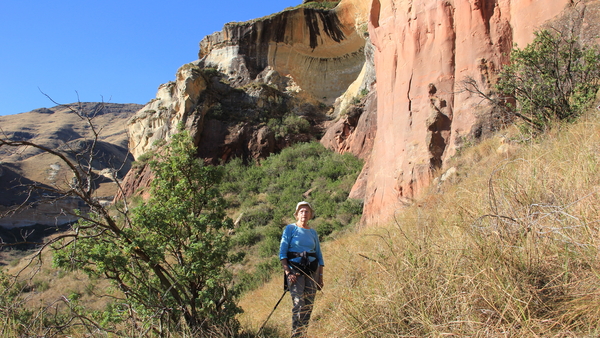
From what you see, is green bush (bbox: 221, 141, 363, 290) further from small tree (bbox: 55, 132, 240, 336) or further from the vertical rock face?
small tree (bbox: 55, 132, 240, 336)

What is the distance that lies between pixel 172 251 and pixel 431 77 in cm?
811

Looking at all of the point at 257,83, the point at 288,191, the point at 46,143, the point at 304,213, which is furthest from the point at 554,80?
the point at 46,143

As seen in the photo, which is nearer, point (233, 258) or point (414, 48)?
point (233, 258)

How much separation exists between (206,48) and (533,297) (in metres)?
29.9

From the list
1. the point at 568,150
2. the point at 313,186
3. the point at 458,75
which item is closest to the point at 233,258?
the point at 568,150

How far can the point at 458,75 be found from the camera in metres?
9.05

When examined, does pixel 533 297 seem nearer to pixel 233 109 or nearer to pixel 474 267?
pixel 474 267

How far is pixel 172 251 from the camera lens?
14.0 ft

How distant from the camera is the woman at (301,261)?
3.47 meters

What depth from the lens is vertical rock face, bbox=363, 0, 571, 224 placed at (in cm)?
844

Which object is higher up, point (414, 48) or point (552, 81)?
point (414, 48)

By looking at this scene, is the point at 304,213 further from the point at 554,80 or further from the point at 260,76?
the point at 260,76

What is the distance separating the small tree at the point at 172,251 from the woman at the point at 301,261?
79 cm

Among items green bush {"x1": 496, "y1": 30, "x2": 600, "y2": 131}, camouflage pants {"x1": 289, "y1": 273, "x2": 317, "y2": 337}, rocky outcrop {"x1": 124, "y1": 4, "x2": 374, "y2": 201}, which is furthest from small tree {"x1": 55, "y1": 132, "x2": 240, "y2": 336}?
rocky outcrop {"x1": 124, "y1": 4, "x2": 374, "y2": 201}
